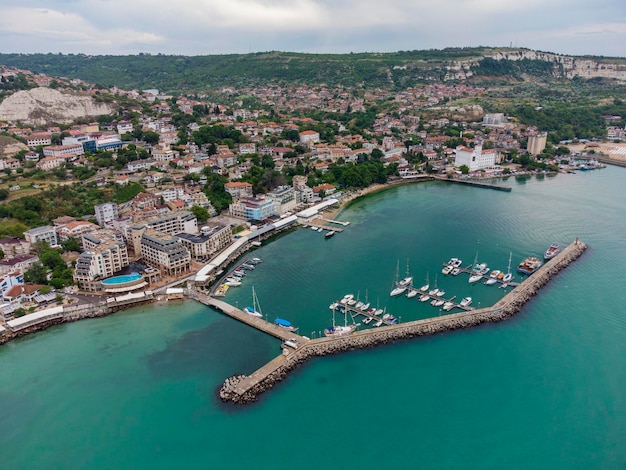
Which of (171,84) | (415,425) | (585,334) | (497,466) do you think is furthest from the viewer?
(171,84)

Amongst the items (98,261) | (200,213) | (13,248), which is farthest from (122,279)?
(200,213)

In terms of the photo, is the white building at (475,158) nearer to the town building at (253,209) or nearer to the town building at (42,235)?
the town building at (253,209)

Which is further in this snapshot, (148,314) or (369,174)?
(369,174)

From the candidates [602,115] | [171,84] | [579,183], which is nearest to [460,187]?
[579,183]

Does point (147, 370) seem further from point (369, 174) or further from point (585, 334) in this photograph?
point (369, 174)

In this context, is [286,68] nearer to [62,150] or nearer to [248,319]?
[62,150]

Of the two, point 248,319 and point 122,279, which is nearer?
point 248,319
